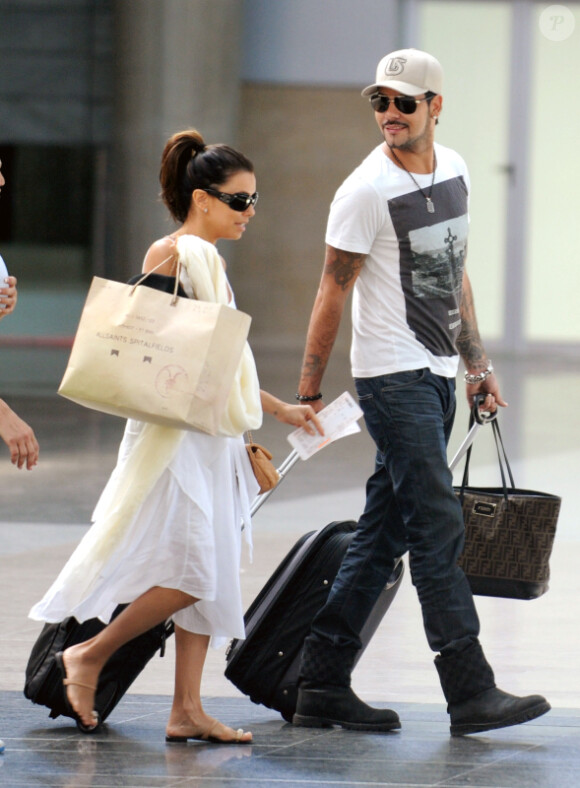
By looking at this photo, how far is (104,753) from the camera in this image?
11.6 ft

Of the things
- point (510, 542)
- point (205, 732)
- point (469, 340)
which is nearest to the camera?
point (205, 732)

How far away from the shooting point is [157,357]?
3.44m

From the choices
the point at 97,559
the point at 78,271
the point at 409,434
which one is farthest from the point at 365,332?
the point at 78,271

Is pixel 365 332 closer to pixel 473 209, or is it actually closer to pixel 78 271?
pixel 78 271

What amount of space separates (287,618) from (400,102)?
144cm

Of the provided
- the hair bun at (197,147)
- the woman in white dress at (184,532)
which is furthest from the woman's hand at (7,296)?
the hair bun at (197,147)

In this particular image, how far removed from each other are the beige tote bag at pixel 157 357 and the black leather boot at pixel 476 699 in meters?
0.92

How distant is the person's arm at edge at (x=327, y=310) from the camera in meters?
3.81

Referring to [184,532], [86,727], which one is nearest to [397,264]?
[184,532]

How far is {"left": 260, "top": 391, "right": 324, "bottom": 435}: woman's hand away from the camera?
3742 millimetres

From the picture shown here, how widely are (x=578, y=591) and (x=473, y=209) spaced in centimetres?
1265

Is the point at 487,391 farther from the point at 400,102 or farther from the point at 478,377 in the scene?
the point at 400,102

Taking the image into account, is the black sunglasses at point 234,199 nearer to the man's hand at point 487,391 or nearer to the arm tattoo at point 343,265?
the arm tattoo at point 343,265

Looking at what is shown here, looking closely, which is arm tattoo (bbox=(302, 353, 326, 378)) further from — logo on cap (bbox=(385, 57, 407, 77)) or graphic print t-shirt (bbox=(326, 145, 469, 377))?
logo on cap (bbox=(385, 57, 407, 77))
